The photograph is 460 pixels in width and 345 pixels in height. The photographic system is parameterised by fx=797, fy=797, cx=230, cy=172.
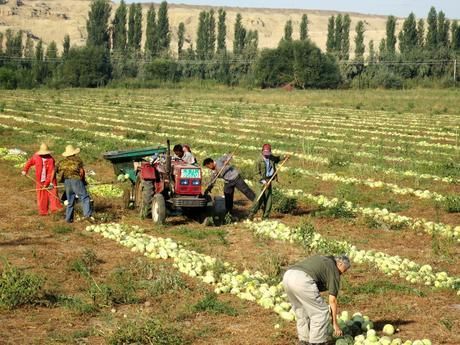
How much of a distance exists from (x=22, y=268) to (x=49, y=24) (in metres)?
180

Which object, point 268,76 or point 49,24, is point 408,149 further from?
point 49,24

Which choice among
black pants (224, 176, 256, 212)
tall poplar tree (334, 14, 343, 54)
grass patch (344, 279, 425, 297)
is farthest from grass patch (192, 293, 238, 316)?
tall poplar tree (334, 14, 343, 54)

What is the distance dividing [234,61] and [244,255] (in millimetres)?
83490

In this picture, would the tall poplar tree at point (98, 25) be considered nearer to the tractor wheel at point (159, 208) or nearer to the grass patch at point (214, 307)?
the tractor wheel at point (159, 208)

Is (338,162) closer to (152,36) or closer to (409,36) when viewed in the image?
(409,36)

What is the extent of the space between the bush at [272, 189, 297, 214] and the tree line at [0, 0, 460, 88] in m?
64.4

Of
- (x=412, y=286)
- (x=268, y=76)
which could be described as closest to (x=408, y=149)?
(x=412, y=286)

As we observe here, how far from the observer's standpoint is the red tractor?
49.4ft

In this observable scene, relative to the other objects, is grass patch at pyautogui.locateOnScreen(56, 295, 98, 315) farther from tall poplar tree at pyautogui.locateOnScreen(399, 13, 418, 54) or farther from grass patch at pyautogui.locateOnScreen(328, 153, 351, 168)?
tall poplar tree at pyautogui.locateOnScreen(399, 13, 418, 54)

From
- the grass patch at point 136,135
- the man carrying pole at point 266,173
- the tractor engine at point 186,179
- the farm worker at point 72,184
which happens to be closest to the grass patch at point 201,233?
the tractor engine at point 186,179

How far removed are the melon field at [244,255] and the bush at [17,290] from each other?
2 centimetres

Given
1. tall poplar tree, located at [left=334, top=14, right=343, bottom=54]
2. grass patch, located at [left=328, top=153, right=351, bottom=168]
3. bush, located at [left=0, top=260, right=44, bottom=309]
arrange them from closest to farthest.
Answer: bush, located at [left=0, top=260, right=44, bottom=309]
grass patch, located at [left=328, top=153, right=351, bottom=168]
tall poplar tree, located at [left=334, top=14, right=343, bottom=54]

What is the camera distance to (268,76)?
8375cm

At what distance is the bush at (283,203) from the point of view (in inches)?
666
